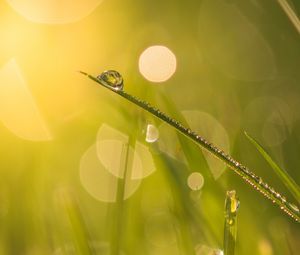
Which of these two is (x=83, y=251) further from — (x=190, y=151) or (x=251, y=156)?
(x=251, y=156)

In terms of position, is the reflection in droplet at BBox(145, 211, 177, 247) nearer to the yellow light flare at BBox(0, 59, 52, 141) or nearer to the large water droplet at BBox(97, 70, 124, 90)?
the large water droplet at BBox(97, 70, 124, 90)

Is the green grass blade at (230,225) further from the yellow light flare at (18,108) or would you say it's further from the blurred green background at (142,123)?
the yellow light flare at (18,108)

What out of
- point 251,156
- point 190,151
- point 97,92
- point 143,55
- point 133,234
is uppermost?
point 143,55

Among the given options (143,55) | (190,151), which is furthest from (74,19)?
(190,151)

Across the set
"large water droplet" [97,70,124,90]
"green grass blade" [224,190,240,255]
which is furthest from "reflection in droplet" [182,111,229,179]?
"green grass blade" [224,190,240,255]

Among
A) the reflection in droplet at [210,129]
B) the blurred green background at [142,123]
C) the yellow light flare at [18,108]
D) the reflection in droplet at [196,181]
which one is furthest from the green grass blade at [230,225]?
the yellow light flare at [18,108]

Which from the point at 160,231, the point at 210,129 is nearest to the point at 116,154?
the point at 210,129
